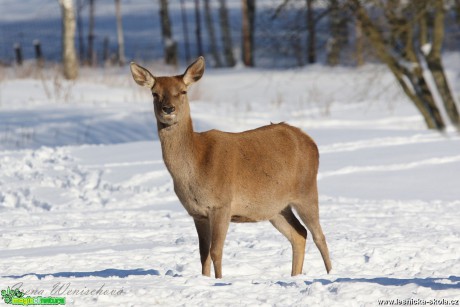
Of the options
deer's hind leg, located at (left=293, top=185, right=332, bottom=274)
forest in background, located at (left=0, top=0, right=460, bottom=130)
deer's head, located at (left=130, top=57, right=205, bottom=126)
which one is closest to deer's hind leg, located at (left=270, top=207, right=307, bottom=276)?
deer's hind leg, located at (left=293, top=185, right=332, bottom=274)

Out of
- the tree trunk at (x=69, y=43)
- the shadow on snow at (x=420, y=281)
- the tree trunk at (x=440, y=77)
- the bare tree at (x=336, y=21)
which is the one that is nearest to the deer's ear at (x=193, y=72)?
the shadow on snow at (x=420, y=281)

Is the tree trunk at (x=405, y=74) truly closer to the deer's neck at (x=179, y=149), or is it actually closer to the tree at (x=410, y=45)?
the tree at (x=410, y=45)

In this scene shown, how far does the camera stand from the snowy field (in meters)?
6.95

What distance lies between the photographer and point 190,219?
11.7 metres

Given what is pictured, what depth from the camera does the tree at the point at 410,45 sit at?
61.4ft

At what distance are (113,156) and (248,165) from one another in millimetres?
7894

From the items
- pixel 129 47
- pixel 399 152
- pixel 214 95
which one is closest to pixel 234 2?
pixel 129 47

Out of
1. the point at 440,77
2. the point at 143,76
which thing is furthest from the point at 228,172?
the point at 440,77

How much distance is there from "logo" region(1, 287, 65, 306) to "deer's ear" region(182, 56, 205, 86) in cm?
228

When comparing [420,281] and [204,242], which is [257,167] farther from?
[420,281]

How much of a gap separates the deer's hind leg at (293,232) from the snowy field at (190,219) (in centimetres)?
23

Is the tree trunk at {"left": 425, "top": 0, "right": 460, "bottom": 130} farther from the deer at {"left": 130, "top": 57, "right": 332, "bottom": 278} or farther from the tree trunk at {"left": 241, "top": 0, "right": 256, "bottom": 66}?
the tree trunk at {"left": 241, "top": 0, "right": 256, "bottom": 66}

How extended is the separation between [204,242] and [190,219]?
Answer: 3.68 m

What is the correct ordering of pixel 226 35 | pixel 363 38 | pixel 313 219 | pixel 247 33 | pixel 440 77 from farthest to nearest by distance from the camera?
pixel 226 35, pixel 247 33, pixel 363 38, pixel 440 77, pixel 313 219
